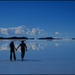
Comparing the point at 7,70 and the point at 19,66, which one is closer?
the point at 7,70

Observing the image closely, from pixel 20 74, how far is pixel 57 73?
9.21ft

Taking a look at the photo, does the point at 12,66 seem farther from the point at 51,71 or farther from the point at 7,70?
the point at 51,71

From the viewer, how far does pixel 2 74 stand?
30.6 feet

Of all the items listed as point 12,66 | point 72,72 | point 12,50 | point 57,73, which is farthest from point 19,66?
point 72,72

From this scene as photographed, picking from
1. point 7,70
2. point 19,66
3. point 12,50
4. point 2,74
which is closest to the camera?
point 2,74

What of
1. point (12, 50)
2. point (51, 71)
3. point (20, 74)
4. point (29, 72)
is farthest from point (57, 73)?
point (12, 50)

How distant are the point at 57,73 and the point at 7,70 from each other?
13.2 feet

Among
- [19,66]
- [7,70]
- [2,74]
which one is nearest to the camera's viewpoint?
[2,74]

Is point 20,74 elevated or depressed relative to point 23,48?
depressed

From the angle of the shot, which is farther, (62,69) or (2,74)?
(62,69)

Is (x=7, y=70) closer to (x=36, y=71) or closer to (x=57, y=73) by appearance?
(x=36, y=71)

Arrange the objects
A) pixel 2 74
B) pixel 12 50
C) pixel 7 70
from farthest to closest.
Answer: pixel 12 50
pixel 7 70
pixel 2 74

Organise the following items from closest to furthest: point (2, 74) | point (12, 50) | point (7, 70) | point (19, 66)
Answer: point (2, 74) → point (7, 70) → point (19, 66) → point (12, 50)

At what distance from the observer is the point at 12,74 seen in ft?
31.1
